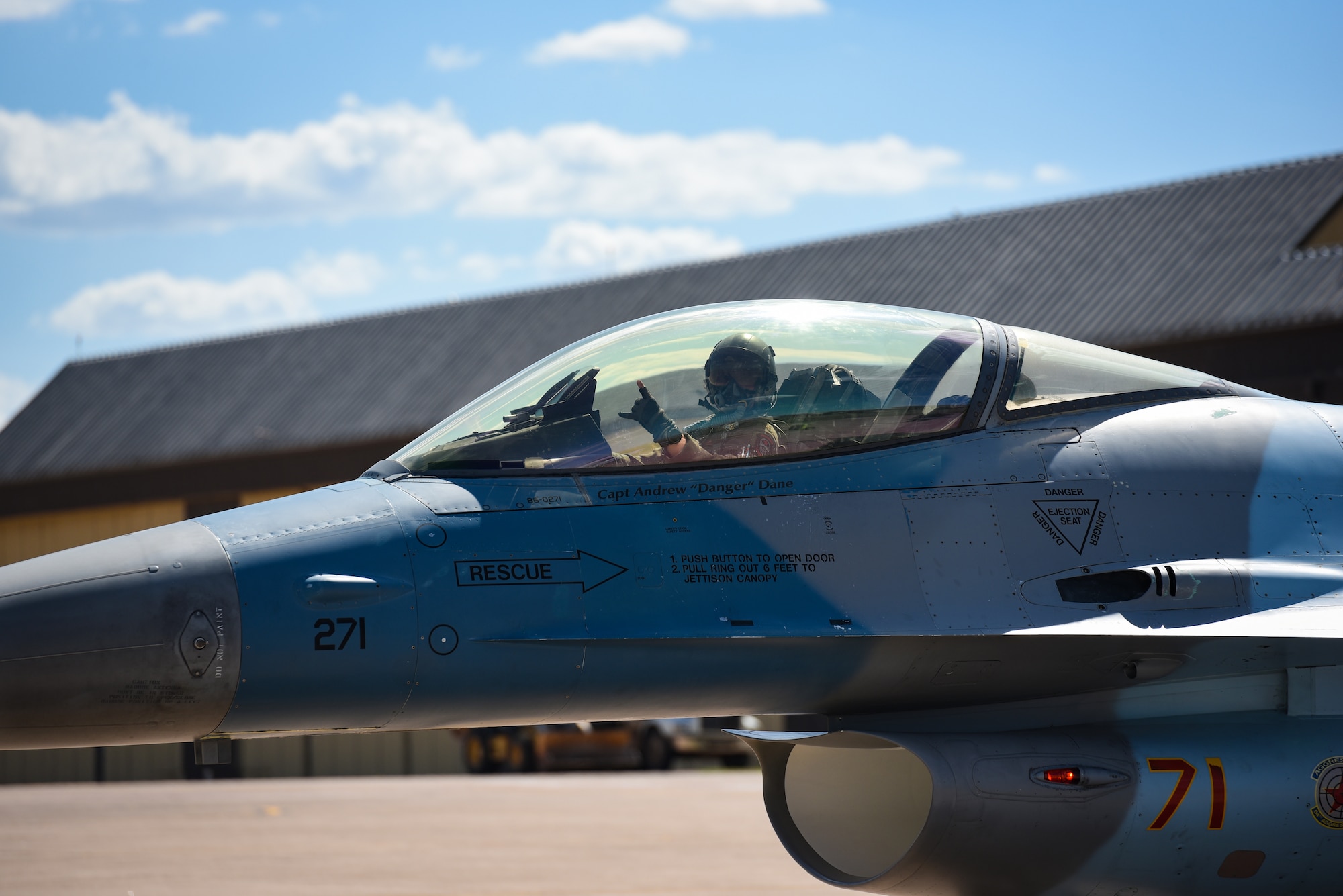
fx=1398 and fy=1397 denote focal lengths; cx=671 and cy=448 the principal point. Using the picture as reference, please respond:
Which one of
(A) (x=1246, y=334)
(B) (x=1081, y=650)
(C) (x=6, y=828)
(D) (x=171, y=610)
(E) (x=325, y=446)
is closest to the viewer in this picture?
(D) (x=171, y=610)

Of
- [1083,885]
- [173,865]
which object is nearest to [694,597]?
[1083,885]

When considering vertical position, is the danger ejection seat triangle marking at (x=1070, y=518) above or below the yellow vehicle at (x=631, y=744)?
above

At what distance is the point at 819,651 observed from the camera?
17.6 ft

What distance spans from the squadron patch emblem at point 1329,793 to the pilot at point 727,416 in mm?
2531

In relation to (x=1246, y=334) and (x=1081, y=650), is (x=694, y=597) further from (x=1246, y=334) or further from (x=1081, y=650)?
(x=1246, y=334)

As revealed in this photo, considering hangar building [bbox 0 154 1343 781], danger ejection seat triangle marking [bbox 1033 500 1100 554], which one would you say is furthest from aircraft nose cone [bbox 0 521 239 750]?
hangar building [bbox 0 154 1343 781]

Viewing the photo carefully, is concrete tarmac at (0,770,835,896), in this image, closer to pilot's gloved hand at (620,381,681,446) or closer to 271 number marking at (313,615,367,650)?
pilot's gloved hand at (620,381,681,446)

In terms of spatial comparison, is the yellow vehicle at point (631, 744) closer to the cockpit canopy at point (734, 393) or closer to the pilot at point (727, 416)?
the cockpit canopy at point (734, 393)

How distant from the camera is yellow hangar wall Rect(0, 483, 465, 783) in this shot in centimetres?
3097

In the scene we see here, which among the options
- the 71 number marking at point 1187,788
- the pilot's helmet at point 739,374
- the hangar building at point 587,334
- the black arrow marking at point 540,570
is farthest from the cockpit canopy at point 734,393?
the hangar building at point 587,334

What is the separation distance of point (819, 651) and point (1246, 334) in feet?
66.1

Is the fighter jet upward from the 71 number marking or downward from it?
upward

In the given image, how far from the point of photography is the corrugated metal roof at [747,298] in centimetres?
2469

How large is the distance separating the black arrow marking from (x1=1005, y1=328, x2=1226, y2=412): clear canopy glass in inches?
75.3
